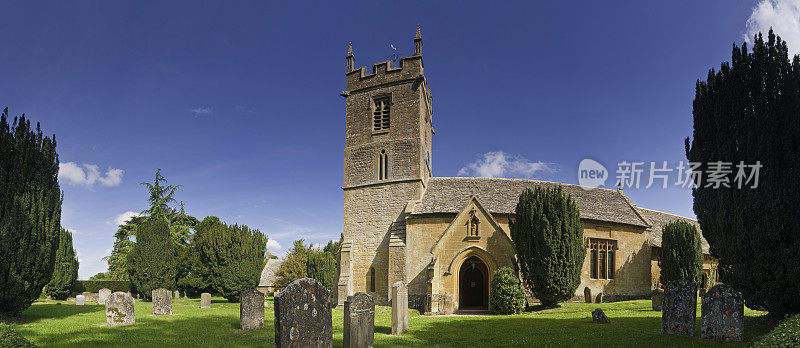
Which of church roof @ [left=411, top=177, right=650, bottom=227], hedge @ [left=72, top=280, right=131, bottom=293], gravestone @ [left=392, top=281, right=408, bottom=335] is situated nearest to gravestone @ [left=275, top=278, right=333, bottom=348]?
gravestone @ [left=392, top=281, right=408, bottom=335]

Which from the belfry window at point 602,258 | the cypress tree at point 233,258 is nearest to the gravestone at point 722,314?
the belfry window at point 602,258

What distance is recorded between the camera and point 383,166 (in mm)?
31344

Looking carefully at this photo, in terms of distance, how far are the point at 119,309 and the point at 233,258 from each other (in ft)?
63.9

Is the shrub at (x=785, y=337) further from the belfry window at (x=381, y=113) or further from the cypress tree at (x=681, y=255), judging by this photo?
the belfry window at (x=381, y=113)

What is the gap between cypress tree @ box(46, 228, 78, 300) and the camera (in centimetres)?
3591

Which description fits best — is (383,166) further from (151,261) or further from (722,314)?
(722,314)

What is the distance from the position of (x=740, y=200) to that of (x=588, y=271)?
1752cm

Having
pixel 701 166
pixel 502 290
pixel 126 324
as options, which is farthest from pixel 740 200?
pixel 126 324

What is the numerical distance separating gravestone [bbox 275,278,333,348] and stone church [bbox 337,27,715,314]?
17192 millimetres

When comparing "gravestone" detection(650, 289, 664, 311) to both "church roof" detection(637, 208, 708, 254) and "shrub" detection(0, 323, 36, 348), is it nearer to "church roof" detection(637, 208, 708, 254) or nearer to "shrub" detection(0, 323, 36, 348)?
"church roof" detection(637, 208, 708, 254)

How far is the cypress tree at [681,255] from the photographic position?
96.5ft

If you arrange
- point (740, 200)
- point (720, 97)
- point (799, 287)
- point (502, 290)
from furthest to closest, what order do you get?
point (502, 290)
point (720, 97)
point (740, 200)
point (799, 287)

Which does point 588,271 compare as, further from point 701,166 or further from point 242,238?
point 242,238

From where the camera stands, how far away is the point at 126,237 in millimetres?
54312
